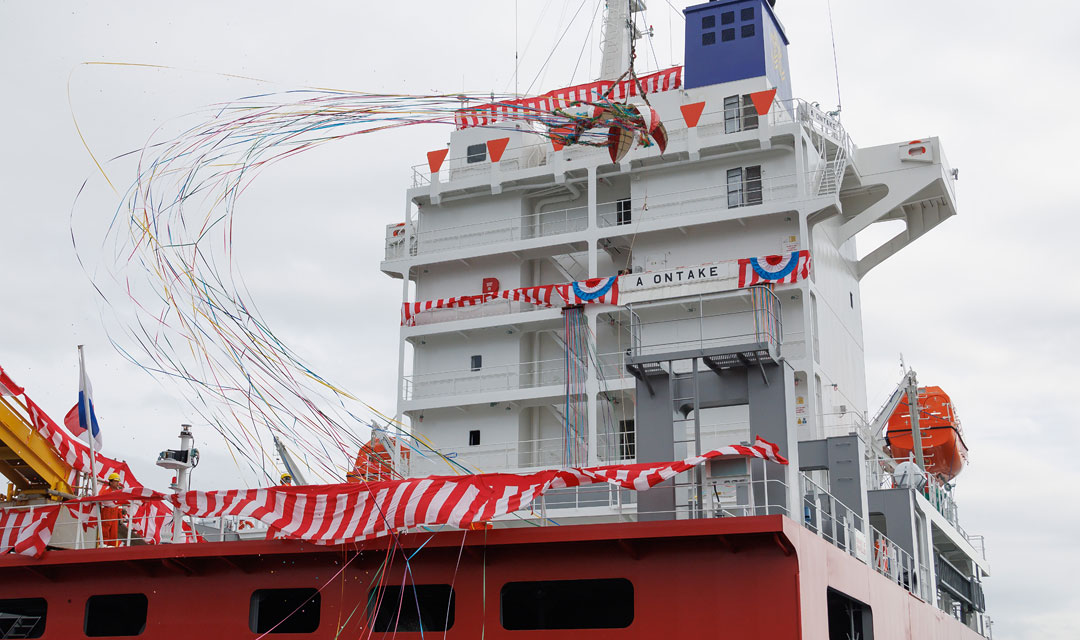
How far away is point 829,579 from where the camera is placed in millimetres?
15969

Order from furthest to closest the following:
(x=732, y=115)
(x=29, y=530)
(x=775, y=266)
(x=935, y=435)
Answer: (x=935, y=435)
(x=732, y=115)
(x=775, y=266)
(x=29, y=530)

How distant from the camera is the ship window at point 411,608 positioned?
1562 cm

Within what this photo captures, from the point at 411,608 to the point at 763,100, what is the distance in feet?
58.6

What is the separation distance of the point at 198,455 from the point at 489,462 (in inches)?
510

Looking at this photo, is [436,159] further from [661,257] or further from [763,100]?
[763,100]

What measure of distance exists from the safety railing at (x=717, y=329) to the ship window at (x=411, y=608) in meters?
4.56

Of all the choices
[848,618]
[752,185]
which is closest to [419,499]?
[848,618]

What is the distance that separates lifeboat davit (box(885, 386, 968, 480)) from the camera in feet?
115

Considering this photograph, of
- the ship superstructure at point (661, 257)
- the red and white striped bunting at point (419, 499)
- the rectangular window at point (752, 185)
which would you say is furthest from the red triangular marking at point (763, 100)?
the red and white striped bunting at point (419, 499)

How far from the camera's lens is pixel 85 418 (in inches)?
713

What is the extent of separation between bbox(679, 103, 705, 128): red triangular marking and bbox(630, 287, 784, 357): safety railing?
4813 mm

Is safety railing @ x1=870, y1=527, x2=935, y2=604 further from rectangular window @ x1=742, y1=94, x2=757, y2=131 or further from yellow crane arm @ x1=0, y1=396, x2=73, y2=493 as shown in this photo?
yellow crane arm @ x1=0, y1=396, x2=73, y2=493

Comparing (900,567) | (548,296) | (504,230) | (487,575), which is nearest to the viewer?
(487,575)

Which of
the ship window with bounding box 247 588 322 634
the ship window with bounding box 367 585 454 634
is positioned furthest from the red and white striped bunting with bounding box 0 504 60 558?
the ship window with bounding box 367 585 454 634
